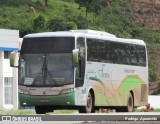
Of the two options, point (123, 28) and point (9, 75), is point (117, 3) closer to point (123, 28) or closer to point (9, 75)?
point (123, 28)

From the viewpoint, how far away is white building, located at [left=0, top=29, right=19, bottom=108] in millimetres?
58031

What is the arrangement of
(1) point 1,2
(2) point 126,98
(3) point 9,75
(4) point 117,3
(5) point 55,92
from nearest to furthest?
(5) point 55,92
(2) point 126,98
(3) point 9,75
(1) point 1,2
(4) point 117,3

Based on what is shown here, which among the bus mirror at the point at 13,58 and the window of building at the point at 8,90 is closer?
the bus mirror at the point at 13,58

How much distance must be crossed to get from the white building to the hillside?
28853 mm

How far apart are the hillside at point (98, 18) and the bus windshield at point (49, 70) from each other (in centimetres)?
5515

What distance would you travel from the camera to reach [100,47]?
33281mm

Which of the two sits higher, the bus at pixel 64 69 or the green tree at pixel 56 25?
the green tree at pixel 56 25

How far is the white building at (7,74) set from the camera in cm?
5803

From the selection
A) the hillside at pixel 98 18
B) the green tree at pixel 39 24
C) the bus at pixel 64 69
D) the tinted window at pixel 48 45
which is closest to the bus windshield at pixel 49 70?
the bus at pixel 64 69

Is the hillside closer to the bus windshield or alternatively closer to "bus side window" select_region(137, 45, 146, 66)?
"bus side window" select_region(137, 45, 146, 66)

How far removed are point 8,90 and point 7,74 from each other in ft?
5.11

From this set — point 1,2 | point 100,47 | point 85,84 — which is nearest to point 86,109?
point 85,84

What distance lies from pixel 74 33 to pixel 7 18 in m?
68.8

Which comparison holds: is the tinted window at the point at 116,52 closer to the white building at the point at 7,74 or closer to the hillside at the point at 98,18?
the white building at the point at 7,74
